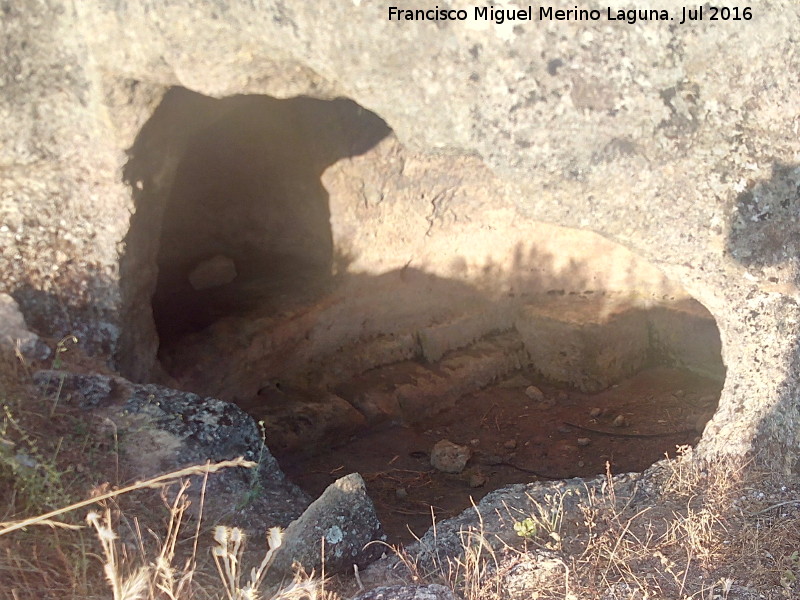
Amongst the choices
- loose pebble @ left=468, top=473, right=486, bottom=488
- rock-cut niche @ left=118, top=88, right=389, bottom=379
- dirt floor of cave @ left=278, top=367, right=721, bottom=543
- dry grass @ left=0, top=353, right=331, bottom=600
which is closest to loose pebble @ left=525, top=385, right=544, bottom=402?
dirt floor of cave @ left=278, top=367, right=721, bottom=543

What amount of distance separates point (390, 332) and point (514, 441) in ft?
3.68

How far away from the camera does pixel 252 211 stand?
5.01m

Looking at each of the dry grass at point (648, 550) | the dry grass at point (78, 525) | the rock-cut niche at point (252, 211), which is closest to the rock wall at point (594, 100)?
the dry grass at point (648, 550)

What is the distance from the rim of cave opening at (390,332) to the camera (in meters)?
4.21

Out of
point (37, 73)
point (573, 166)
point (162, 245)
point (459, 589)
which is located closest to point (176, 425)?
point (459, 589)

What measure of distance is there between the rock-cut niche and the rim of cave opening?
0.04 ft

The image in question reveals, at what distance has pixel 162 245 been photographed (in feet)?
16.0

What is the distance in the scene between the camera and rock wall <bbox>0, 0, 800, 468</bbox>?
2525mm

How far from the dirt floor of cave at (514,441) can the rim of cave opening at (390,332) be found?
0.01 meters

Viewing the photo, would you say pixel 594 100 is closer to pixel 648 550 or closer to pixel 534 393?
pixel 648 550

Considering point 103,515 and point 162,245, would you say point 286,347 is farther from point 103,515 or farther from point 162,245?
point 103,515

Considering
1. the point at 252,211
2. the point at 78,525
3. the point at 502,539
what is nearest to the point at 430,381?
the point at 252,211

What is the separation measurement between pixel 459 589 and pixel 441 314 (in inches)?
116

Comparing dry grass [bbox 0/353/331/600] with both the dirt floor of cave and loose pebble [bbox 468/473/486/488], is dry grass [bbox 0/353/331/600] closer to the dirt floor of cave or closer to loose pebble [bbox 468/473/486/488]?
the dirt floor of cave
